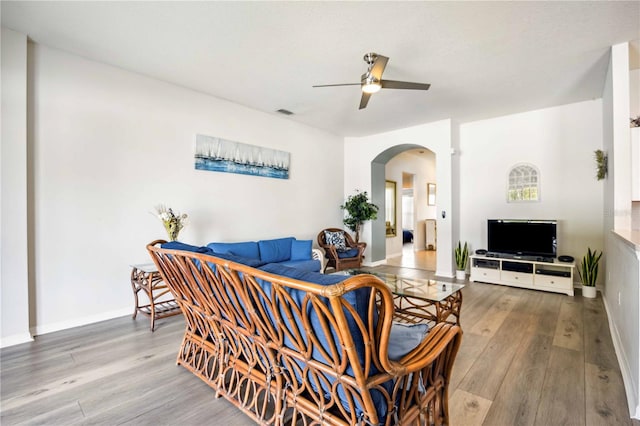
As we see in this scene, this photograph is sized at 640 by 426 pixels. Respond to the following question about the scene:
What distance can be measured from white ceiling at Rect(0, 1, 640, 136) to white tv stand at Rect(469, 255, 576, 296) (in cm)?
243

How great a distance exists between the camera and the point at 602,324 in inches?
118

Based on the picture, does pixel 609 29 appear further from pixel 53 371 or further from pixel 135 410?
pixel 53 371

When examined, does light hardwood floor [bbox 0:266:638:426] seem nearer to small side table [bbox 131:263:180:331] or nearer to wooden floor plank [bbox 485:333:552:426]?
Result: wooden floor plank [bbox 485:333:552:426]

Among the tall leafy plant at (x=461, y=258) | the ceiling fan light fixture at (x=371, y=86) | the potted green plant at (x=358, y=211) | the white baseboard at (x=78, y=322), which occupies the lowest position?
the white baseboard at (x=78, y=322)

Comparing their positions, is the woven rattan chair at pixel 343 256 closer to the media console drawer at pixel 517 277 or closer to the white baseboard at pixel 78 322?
the media console drawer at pixel 517 277

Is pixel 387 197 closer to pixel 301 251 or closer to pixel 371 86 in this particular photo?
pixel 301 251

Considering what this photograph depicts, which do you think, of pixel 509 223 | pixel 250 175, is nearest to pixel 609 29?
pixel 509 223

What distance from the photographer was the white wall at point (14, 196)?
2.61 meters

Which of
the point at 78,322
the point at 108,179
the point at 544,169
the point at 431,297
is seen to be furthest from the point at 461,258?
the point at 78,322

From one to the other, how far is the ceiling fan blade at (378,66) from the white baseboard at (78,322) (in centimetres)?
376

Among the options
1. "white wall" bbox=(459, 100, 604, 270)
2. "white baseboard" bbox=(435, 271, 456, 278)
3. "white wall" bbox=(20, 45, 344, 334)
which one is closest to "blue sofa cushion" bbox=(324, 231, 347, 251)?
"white wall" bbox=(20, 45, 344, 334)

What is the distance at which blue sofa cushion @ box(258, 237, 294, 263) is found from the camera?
429 cm

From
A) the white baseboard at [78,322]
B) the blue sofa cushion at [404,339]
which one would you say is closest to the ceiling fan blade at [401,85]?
the blue sofa cushion at [404,339]

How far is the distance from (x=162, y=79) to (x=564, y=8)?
4173 millimetres
